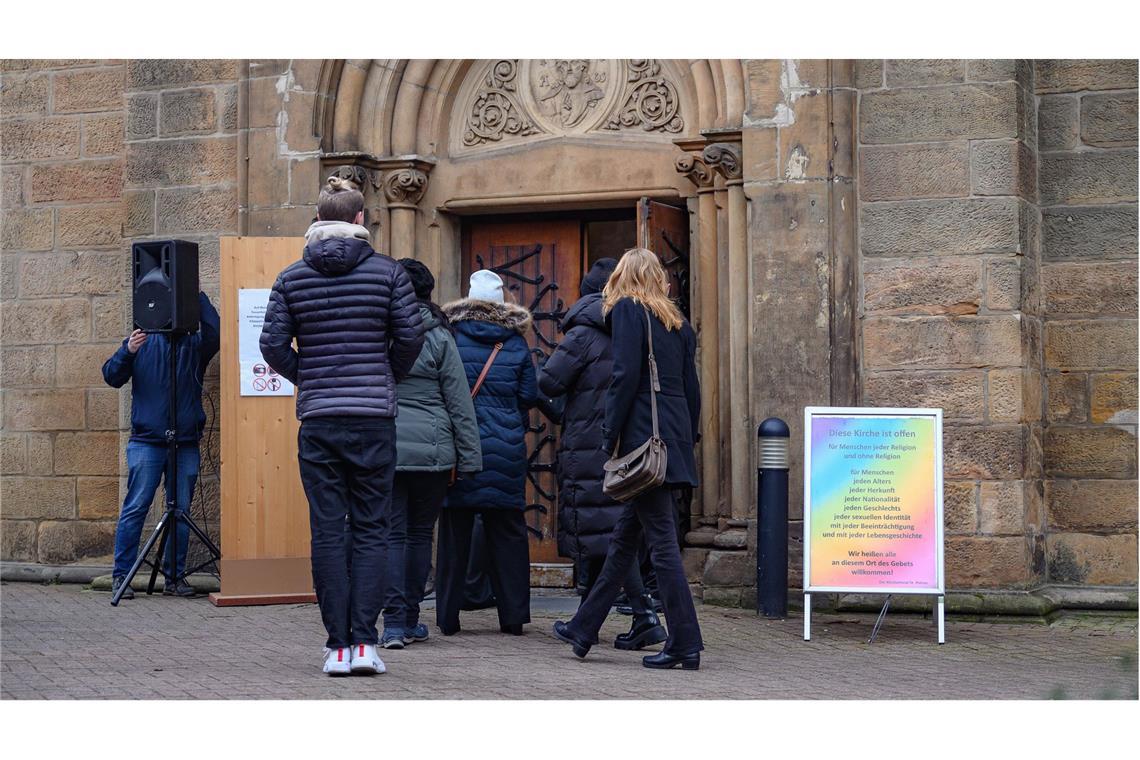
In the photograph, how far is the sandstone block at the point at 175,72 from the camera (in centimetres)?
1029

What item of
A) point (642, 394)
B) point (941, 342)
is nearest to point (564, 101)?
point (941, 342)

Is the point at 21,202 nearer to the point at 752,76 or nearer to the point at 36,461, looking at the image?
the point at 36,461

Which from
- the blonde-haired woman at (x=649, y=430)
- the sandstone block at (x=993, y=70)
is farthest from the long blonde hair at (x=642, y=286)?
the sandstone block at (x=993, y=70)

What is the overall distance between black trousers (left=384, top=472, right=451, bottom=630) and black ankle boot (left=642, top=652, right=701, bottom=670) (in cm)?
126

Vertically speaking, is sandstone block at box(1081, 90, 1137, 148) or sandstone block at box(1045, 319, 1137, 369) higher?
sandstone block at box(1081, 90, 1137, 148)

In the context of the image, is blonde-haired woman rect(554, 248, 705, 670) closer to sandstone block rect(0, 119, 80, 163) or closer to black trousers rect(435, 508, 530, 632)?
black trousers rect(435, 508, 530, 632)

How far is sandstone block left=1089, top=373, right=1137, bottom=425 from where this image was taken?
909 cm

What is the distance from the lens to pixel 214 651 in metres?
7.41

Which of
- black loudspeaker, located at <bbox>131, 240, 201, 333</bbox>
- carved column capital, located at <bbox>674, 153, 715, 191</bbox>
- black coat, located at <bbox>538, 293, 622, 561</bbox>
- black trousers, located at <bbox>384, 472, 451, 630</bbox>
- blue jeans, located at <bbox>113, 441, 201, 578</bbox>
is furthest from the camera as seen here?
blue jeans, located at <bbox>113, 441, 201, 578</bbox>

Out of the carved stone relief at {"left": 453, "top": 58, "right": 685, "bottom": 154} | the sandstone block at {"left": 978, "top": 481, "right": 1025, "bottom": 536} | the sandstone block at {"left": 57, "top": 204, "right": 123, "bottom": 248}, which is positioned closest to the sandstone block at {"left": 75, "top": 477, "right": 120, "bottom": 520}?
the sandstone block at {"left": 57, "top": 204, "right": 123, "bottom": 248}

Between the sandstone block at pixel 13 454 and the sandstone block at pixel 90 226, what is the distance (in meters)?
1.38

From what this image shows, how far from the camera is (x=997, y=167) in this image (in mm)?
8820

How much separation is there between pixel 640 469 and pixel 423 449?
120cm

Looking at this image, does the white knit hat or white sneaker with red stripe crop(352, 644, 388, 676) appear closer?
white sneaker with red stripe crop(352, 644, 388, 676)
